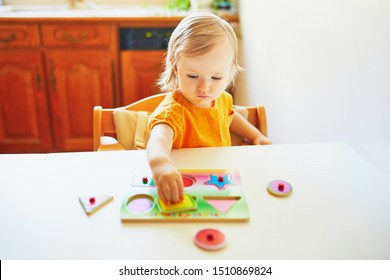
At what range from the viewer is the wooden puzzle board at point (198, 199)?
56 centimetres

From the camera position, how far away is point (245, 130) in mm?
1047

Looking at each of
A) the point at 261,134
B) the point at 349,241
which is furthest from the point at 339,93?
the point at 349,241

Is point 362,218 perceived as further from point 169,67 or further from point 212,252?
point 169,67

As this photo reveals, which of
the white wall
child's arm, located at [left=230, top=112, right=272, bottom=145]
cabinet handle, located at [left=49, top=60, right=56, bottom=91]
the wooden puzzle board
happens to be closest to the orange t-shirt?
child's arm, located at [left=230, top=112, right=272, bottom=145]

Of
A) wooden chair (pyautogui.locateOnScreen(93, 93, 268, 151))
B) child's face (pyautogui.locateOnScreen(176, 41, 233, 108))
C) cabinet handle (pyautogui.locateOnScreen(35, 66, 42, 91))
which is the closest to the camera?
child's face (pyautogui.locateOnScreen(176, 41, 233, 108))

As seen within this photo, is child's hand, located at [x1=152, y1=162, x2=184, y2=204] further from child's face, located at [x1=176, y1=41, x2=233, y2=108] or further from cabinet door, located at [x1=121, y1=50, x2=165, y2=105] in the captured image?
cabinet door, located at [x1=121, y1=50, x2=165, y2=105]

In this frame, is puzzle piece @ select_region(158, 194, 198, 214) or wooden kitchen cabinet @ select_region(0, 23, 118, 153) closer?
puzzle piece @ select_region(158, 194, 198, 214)

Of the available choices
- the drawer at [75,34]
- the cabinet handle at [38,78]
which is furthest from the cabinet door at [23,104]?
the drawer at [75,34]

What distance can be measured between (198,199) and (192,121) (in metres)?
0.31

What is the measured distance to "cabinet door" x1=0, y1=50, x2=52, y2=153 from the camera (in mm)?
2160

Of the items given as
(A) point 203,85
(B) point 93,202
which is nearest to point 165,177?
(B) point 93,202

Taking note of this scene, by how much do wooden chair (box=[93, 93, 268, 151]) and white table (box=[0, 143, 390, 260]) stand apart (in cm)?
19

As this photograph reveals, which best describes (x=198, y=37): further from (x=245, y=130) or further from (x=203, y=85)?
(x=245, y=130)

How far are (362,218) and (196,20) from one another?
0.54 metres
